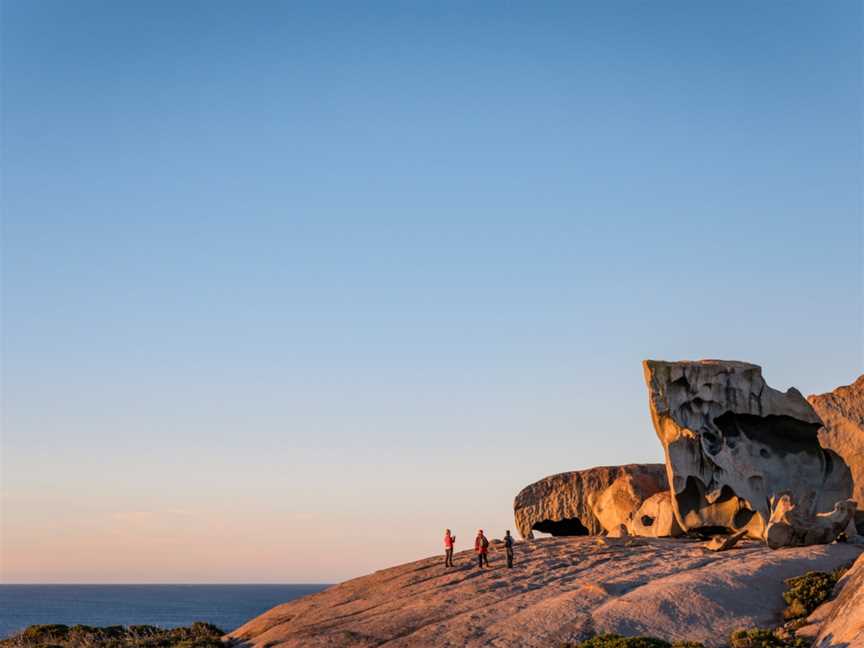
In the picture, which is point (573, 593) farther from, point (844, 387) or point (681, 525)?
point (844, 387)

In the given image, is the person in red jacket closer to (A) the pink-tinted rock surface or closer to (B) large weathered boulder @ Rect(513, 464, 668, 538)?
(A) the pink-tinted rock surface

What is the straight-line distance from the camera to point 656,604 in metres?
35.4

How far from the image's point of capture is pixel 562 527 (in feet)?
194

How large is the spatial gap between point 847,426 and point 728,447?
32.4ft

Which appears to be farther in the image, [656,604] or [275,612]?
[275,612]

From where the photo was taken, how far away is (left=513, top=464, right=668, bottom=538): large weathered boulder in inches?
2120

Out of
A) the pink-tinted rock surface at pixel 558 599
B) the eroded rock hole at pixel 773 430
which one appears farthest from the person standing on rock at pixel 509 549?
the eroded rock hole at pixel 773 430

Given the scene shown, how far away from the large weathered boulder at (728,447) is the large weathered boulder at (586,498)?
5607mm

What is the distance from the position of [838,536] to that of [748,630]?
38.4ft

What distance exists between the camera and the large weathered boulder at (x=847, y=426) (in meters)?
53.3

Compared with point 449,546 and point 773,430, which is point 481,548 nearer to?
point 449,546

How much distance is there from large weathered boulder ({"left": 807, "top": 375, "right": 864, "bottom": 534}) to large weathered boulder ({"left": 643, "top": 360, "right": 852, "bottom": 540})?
12.3 ft

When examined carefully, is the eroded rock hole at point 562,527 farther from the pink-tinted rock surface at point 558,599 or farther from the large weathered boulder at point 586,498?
the pink-tinted rock surface at point 558,599

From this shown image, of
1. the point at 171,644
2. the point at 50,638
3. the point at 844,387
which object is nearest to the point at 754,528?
the point at 844,387
